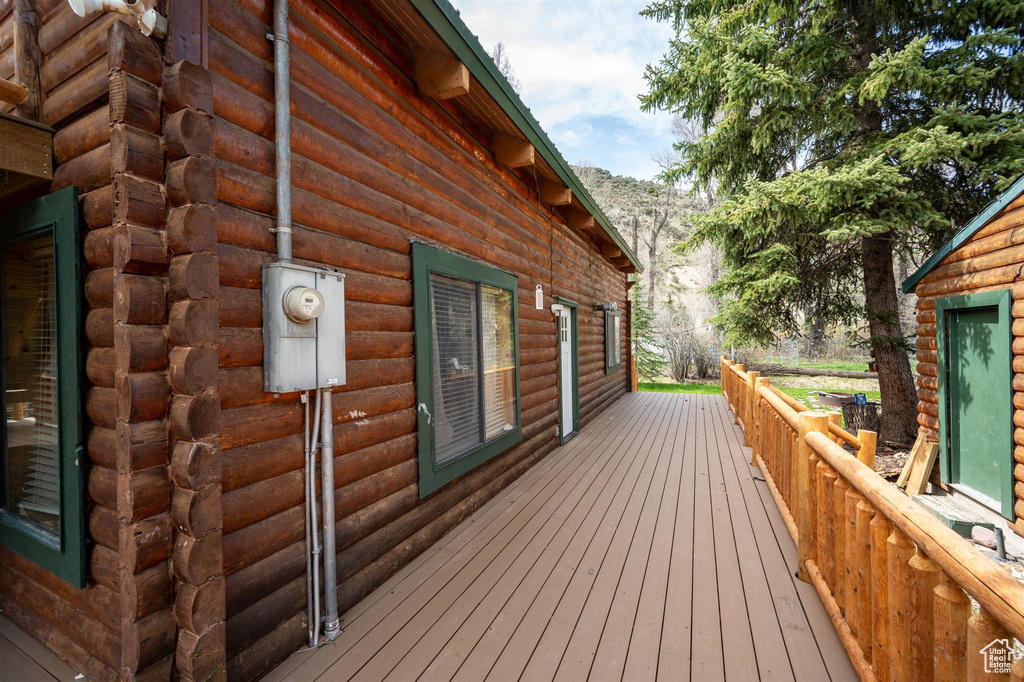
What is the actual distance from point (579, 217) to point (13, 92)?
5.81m

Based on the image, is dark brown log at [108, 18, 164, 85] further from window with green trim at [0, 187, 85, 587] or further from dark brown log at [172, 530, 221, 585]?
dark brown log at [172, 530, 221, 585]

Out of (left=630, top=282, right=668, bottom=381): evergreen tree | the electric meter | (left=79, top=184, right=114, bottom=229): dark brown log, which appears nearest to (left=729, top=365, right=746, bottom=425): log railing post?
the electric meter

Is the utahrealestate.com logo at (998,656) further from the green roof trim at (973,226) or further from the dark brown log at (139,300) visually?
the green roof trim at (973,226)

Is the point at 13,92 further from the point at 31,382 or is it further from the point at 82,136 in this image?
the point at 31,382

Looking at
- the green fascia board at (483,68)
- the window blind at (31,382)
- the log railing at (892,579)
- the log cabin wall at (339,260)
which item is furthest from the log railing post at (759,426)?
the window blind at (31,382)

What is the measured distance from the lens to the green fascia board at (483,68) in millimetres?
2588

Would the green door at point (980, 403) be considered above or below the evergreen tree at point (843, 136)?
below

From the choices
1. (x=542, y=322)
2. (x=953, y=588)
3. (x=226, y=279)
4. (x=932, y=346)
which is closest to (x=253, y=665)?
(x=226, y=279)

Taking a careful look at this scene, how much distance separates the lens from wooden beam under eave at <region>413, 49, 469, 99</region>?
2.89 meters

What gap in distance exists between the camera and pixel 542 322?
5508 mm

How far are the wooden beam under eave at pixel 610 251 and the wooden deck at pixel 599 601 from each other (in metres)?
5.89

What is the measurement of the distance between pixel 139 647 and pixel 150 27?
Result: 7.18ft

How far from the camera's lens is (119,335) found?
1.56 meters

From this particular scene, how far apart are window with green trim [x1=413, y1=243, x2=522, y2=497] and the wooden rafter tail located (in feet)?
5.92
